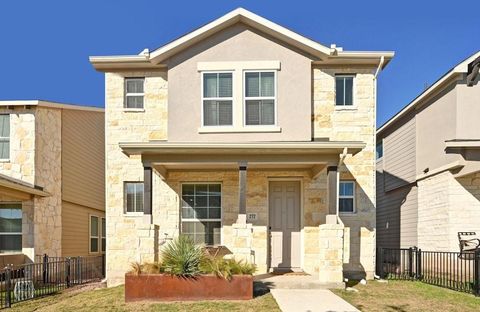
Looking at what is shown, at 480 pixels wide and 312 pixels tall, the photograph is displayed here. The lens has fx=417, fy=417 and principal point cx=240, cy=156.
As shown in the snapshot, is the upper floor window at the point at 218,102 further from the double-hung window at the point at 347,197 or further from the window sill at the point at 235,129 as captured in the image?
the double-hung window at the point at 347,197

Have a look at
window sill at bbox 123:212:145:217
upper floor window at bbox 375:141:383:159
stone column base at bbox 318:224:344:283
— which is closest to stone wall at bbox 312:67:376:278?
stone column base at bbox 318:224:344:283

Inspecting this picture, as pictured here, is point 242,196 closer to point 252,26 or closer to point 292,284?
point 292,284

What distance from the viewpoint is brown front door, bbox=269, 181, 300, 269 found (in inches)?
499

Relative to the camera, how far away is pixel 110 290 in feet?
37.7

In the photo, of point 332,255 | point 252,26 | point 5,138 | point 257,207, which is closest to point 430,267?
point 332,255

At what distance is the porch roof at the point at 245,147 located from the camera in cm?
1075

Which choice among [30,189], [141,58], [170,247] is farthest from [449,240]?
[30,189]

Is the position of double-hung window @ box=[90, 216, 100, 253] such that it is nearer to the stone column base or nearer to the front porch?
the front porch

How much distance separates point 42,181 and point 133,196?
419 centimetres

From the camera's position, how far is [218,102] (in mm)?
12406

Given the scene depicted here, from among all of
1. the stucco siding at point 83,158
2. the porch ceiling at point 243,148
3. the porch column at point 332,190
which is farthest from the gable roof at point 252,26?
the stucco siding at point 83,158

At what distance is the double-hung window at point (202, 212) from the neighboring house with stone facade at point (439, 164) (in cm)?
731

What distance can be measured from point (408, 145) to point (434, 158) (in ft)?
8.12

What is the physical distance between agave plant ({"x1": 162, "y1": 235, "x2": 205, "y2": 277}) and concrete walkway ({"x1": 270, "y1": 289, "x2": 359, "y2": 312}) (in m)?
1.99
